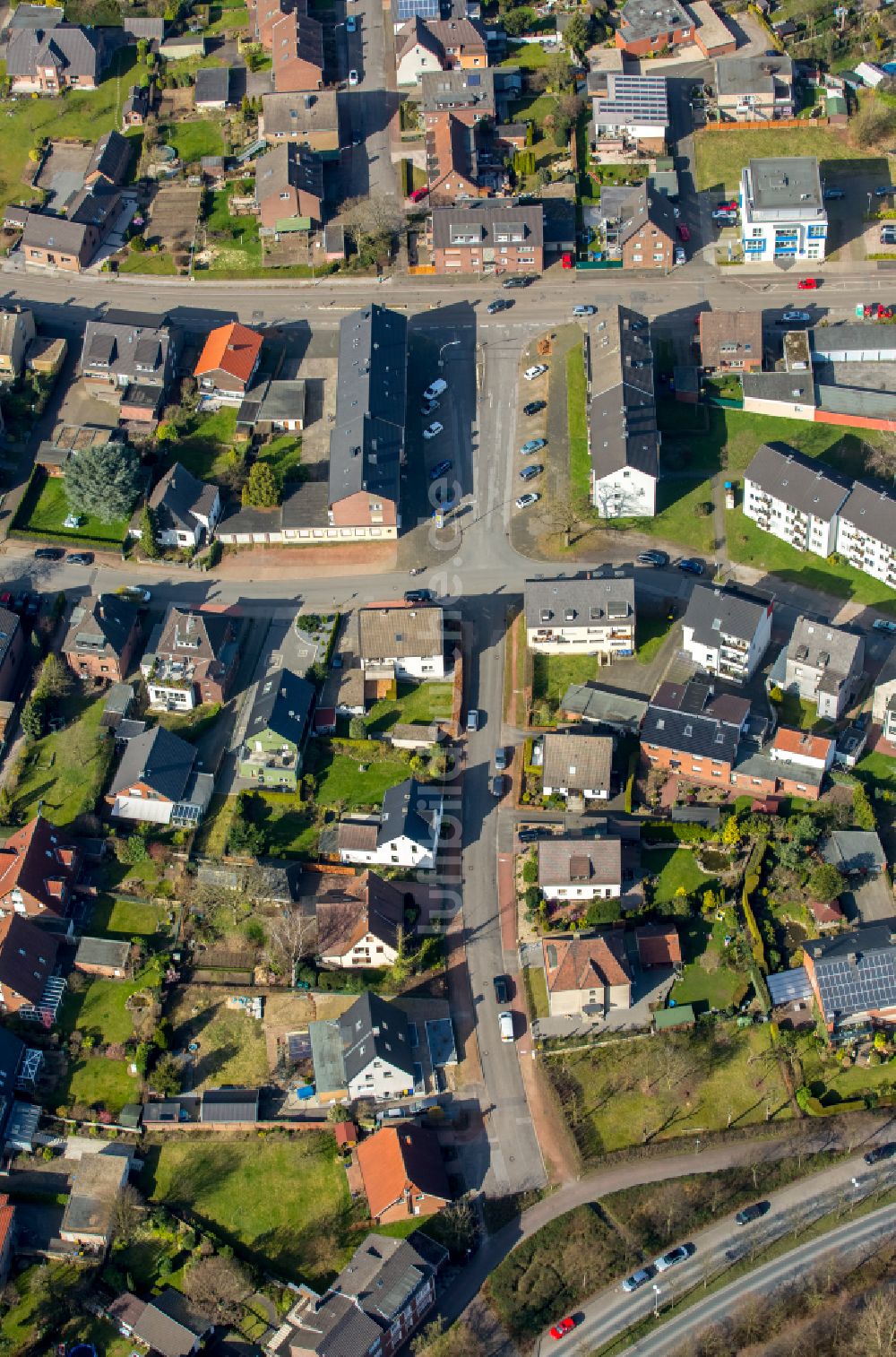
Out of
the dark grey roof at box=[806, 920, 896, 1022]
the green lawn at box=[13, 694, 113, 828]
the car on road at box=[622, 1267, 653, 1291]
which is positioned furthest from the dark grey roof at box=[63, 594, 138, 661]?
the car on road at box=[622, 1267, 653, 1291]

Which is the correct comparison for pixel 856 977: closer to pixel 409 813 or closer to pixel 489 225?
pixel 409 813

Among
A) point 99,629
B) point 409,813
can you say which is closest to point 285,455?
point 99,629

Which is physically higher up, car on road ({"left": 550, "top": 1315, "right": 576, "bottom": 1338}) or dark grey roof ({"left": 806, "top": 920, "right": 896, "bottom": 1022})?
dark grey roof ({"left": 806, "top": 920, "right": 896, "bottom": 1022})

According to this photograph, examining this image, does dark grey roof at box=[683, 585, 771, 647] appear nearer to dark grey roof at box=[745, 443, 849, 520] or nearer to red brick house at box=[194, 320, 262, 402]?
dark grey roof at box=[745, 443, 849, 520]

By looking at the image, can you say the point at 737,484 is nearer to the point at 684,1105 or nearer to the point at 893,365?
the point at 893,365

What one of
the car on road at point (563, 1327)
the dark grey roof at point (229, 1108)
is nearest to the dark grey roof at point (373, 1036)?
the dark grey roof at point (229, 1108)

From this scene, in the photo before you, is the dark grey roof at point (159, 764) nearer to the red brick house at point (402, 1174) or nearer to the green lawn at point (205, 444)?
the green lawn at point (205, 444)
